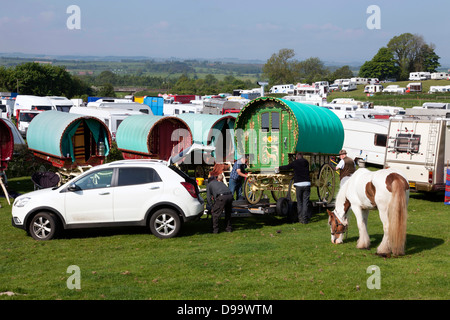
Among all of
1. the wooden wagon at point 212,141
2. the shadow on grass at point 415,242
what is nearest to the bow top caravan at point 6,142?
the wooden wagon at point 212,141

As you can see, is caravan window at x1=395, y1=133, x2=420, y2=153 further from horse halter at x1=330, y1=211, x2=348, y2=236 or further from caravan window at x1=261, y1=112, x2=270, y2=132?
horse halter at x1=330, y1=211, x2=348, y2=236

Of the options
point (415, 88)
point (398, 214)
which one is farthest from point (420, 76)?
point (398, 214)

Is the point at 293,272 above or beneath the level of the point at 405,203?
beneath

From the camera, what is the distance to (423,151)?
18562 millimetres

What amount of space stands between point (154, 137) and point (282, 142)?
875 cm

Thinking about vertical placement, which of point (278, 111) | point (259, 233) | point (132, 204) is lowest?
point (259, 233)

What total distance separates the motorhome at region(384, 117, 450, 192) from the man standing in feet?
17.5

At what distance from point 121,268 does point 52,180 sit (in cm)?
1005

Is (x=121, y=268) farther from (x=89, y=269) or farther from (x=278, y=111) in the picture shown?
(x=278, y=111)

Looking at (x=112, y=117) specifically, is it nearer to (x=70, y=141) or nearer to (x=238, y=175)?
(x=70, y=141)

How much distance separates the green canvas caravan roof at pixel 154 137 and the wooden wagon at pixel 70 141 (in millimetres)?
1296
